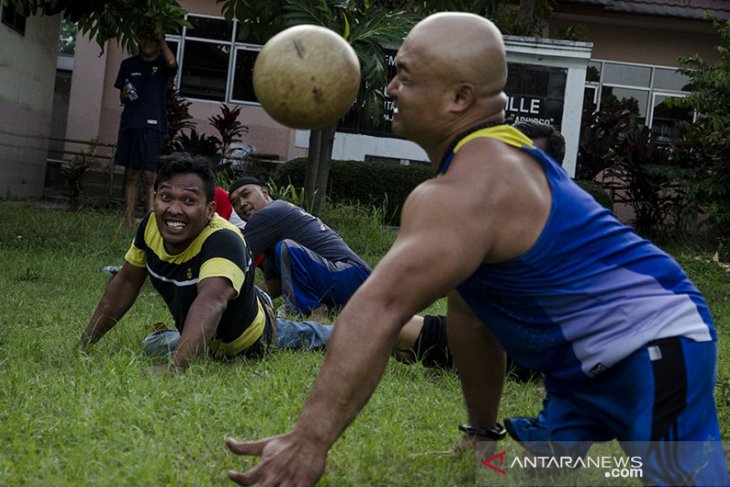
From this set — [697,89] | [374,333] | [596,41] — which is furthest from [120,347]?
[596,41]

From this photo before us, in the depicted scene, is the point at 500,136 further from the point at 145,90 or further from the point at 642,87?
the point at 642,87

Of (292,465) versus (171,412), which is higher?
(292,465)

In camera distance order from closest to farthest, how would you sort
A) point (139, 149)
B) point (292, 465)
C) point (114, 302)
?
point (292, 465)
point (114, 302)
point (139, 149)

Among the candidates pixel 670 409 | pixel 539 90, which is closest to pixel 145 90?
pixel 539 90

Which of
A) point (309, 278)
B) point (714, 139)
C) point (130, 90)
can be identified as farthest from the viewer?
point (714, 139)

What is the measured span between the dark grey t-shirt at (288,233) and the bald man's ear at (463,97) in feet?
14.0

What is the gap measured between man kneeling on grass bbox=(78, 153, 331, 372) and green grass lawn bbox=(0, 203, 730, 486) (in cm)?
17

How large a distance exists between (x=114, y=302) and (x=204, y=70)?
13376mm

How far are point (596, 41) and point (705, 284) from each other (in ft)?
31.4

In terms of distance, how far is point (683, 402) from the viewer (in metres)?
2.92

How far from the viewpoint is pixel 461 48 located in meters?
3.06

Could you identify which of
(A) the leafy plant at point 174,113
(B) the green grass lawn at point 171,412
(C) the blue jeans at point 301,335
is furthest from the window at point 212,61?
(C) the blue jeans at point 301,335

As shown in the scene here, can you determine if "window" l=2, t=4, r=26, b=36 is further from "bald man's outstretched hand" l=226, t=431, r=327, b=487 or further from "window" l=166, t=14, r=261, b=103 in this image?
"bald man's outstretched hand" l=226, t=431, r=327, b=487

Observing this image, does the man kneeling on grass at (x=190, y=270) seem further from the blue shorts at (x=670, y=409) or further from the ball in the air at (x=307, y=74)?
the blue shorts at (x=670, y=409)
